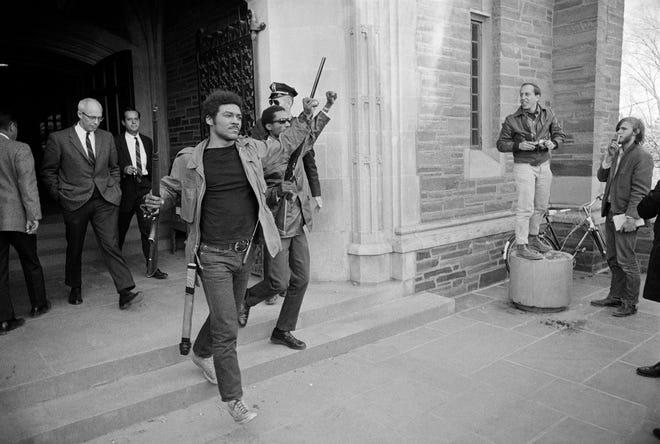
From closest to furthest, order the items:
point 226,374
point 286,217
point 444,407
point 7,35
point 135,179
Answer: point 226,374 < point 444,407 < point 286,217 < point 135,179 < point 7,35

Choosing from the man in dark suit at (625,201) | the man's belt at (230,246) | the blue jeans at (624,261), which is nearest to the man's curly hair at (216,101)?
the man's belt at (230,246)

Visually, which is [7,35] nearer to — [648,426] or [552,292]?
[552,292]

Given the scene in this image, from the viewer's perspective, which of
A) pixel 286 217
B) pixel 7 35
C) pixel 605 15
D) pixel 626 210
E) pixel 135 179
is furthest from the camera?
pixel 7 35

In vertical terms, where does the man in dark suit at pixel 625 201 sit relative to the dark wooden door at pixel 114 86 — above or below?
below

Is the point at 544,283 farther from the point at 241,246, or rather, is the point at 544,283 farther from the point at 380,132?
the point at 241,246

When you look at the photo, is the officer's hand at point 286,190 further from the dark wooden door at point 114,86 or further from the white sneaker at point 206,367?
the dark wooden door at point 114,86

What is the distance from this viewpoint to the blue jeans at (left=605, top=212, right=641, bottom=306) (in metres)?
5.61

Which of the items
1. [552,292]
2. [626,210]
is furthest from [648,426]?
[626,210]

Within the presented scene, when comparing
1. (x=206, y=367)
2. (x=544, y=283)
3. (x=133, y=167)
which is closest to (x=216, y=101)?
(x=206, y=367)

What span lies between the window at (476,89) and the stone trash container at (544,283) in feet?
6.35

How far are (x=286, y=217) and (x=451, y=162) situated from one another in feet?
9.71

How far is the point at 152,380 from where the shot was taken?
378cm

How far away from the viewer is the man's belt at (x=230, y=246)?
129 inches

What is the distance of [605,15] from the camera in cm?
766
